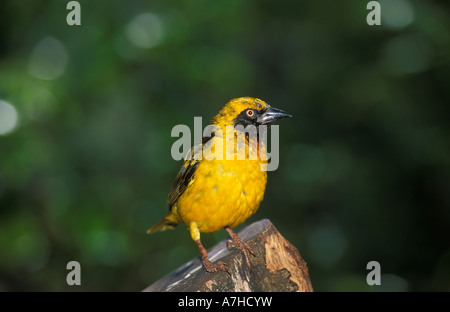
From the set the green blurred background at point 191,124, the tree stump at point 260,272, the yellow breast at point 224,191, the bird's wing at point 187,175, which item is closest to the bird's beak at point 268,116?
the yellow breast at point 224,191

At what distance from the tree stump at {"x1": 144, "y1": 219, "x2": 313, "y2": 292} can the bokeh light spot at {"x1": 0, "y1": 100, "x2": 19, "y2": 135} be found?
269 cm

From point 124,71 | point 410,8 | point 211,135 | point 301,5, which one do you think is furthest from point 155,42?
point 301,5

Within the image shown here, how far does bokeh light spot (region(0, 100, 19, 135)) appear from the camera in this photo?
4.97 metres

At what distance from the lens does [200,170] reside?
3723 mm

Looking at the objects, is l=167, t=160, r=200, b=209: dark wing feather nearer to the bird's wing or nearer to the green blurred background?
the bird's wing

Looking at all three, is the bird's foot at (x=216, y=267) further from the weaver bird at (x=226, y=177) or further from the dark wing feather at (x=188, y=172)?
the dark wing feather at (x=188, y=172)

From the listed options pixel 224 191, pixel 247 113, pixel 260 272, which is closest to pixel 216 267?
pixel 260 272

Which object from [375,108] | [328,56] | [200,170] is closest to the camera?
[200,170]

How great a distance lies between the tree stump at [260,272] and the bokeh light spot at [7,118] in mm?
2687

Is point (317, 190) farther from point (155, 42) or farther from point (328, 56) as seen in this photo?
point (155, 42)

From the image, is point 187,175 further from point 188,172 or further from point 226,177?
point 226,177

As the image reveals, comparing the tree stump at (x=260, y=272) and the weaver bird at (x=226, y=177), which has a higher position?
the weaver bird at (x=226, y=177)

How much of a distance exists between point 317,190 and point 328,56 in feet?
7.92

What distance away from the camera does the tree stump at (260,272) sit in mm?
3018
